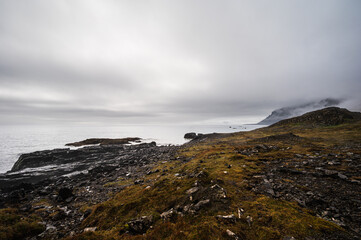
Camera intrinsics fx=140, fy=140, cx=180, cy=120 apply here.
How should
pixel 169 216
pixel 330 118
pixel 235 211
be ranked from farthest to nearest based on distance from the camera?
pixel 330 118 → pixel 169 216 → pixel 235 211

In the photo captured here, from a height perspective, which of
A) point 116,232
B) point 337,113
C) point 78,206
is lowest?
point 78,206

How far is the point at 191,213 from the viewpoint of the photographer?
6.57 meters

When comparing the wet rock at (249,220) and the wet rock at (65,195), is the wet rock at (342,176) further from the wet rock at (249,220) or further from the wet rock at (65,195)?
the wet rock at (65,195)

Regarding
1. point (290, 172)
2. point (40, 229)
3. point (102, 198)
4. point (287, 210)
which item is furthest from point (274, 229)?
point (102, 198)

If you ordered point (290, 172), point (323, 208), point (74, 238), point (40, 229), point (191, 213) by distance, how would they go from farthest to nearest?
point (290, 172)
point (40, 229)
point (323, 208)
point (191, 213)
point (74, 238)

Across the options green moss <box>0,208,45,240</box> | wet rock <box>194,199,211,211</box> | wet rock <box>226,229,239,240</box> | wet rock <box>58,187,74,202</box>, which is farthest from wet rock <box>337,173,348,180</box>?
wet rock <box>58,187,74,202</box>

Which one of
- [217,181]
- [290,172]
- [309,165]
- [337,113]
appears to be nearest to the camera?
[217,181]

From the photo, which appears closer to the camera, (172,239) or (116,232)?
(172,239)

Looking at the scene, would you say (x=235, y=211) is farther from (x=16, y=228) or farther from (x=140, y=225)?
(x=16, y=228)

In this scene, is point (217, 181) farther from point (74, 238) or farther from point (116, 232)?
point (74, 238)

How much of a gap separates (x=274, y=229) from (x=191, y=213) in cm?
335

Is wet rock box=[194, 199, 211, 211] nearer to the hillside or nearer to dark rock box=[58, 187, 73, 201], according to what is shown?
the hillside

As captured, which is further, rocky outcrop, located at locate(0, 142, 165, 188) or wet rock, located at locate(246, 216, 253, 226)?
rocky outcrop, located at locate(0, 142, 165, 188)

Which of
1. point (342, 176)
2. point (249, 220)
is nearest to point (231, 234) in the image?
point (249, 220)
